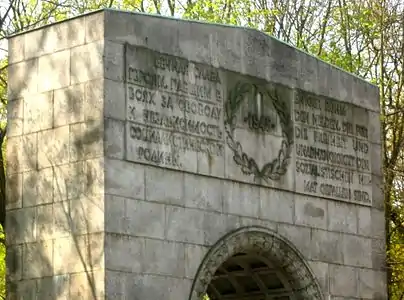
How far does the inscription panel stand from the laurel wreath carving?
16 millimetres

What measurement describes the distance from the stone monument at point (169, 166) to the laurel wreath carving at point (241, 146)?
2 centimetres

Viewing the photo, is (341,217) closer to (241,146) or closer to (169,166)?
(241,146)

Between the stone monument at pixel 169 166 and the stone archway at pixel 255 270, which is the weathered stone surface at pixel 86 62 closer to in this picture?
the stone monument at pixel 169 166

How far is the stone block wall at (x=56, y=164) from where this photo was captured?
1650 cm

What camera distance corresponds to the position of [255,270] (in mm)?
20094

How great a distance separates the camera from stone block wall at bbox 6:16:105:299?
650 inches

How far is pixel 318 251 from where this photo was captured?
65.2ft

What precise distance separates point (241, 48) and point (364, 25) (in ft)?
37.6

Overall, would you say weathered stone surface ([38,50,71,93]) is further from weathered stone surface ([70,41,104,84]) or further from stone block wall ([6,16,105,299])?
weathered stone surface ([70,41,104,84])

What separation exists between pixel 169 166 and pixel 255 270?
3.59 m

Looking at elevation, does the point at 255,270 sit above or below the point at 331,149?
below

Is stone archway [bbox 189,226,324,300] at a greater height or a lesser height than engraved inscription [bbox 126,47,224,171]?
lesser

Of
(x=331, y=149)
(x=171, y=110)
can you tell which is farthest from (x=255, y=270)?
(x=171, y=110)

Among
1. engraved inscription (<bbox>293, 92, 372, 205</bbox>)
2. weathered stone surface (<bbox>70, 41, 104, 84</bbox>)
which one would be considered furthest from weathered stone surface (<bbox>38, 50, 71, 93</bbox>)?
engraved inscription (<bbox>293, 92, 372, 205</bbox>)
